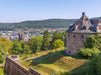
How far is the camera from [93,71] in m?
9.42

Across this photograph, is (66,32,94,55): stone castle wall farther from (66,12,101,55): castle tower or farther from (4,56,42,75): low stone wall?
(4,56,42,75): low stone wall

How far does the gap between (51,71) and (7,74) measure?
13106 millimetres

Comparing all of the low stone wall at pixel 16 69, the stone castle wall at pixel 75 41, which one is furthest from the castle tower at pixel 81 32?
the low stone wall at pixel 16 69

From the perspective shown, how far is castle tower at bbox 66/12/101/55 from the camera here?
2016 centimetres

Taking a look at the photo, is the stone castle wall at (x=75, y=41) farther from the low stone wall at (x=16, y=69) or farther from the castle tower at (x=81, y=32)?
the low stone wall at (x=16, y=69)

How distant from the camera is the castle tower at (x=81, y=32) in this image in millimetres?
20156

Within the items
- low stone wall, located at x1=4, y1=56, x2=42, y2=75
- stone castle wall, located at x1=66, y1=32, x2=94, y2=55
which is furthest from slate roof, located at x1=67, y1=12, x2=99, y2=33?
low stone wall, located at x1=4, y1=56, x2=42, y2=75

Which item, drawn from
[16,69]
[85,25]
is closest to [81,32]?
[85,25]

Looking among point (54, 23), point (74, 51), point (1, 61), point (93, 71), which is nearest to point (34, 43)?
point (1, 61)

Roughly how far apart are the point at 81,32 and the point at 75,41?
2.28m

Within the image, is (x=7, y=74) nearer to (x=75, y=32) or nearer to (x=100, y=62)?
(x=75, y=32)

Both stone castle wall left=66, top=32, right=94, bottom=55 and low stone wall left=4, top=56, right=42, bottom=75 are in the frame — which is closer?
low stone wall left=4, top=56, right=42, bottom=75

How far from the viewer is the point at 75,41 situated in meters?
21.2

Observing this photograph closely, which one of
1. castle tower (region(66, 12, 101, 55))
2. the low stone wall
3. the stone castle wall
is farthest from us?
the stone castle wall
